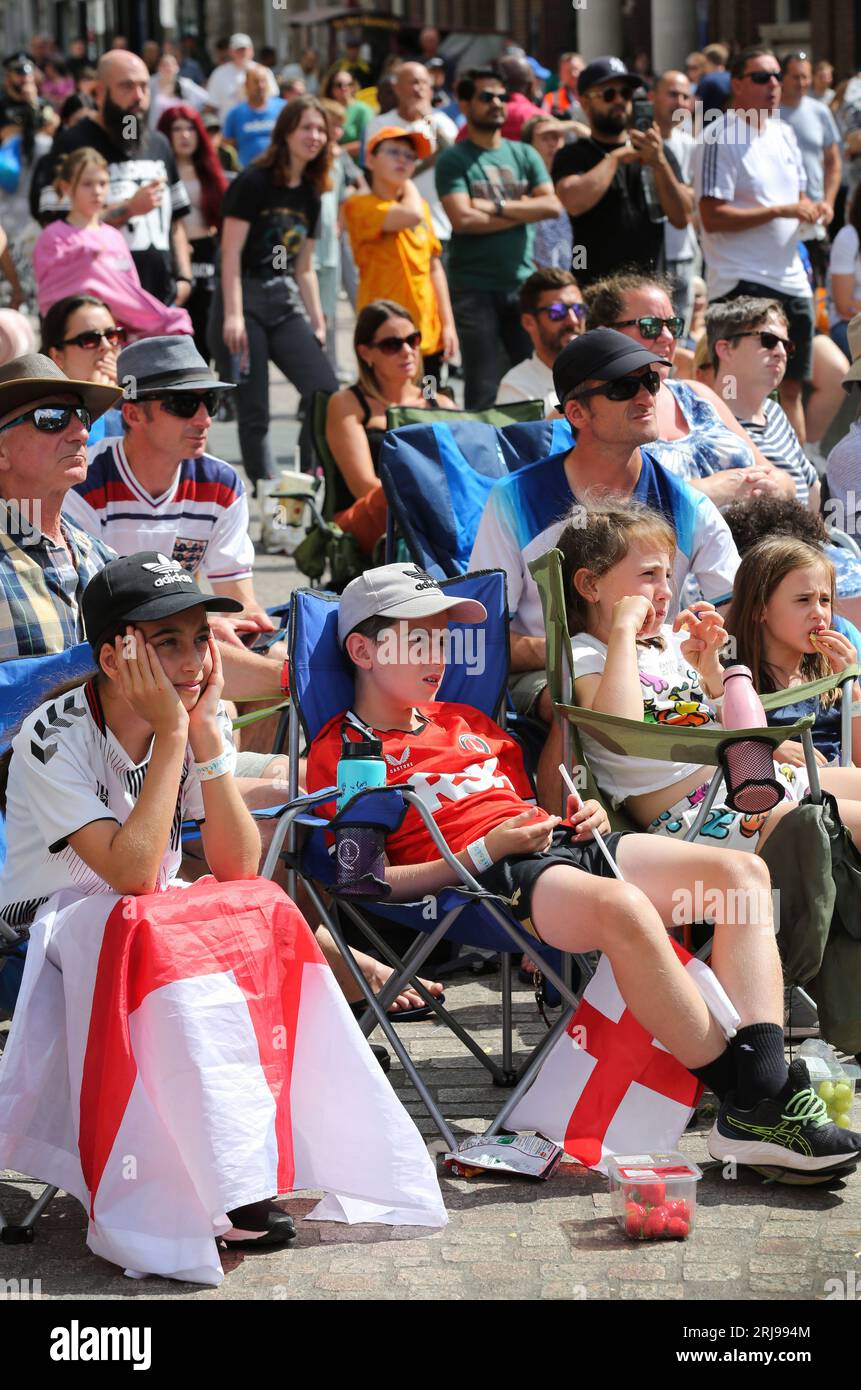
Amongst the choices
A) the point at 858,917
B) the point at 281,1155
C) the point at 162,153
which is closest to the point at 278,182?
the point at 162,153

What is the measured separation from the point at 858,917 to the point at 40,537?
2.04m

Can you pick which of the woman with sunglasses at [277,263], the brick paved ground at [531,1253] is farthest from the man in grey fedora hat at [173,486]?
the woman with sunglasses at [277,263]

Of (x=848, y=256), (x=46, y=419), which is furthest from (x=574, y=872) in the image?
(x=848, y=256)

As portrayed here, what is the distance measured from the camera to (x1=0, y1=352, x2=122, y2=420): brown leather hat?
469 cm

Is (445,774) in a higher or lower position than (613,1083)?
higher

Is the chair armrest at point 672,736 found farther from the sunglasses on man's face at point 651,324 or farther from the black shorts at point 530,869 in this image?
the sunglasses on man's face at point 651,324

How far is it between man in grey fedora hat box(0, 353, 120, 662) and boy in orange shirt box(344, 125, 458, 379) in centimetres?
587

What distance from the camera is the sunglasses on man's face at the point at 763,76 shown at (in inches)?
377

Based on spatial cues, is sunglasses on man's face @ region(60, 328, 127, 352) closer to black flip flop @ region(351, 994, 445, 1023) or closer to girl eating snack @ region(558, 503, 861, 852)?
girl eating snack @ region(558, 503, 861, 852)

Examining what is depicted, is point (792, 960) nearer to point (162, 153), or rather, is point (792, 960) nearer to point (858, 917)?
point (858, 917)

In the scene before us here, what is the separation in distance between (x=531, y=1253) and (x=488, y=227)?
720 centimetres

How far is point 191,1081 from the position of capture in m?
3.67

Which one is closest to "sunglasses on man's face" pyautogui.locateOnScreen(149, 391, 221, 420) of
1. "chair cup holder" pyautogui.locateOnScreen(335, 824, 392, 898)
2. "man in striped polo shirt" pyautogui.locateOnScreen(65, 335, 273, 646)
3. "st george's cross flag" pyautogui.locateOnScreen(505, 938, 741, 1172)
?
"man in striped polo shirt" pyautogui.locateOnScreen(65, 335, 273, 646)

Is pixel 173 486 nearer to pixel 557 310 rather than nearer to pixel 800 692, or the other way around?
pixel 800 692
